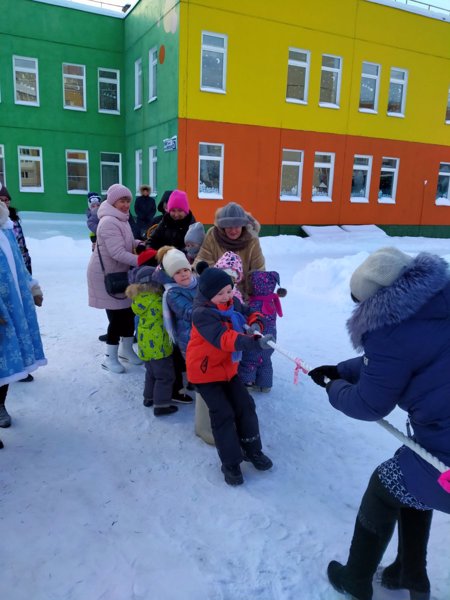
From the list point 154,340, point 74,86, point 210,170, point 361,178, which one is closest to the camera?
point 154,340

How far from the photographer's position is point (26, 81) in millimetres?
16234

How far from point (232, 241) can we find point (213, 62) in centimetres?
1100

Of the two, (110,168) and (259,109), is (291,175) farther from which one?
(110,168)

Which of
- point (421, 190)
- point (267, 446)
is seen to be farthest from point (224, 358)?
point (421, 190)

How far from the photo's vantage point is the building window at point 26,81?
15992 millimetres

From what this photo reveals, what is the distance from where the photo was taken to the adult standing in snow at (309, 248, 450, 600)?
5.20 feet

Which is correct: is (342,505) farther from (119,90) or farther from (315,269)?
(119,90)

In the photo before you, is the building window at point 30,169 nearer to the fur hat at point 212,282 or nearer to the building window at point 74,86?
the building window at point 74,86

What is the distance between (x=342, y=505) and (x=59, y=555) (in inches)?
58.2

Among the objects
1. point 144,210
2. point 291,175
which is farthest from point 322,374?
point 291,175

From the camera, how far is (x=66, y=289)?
7.48 m

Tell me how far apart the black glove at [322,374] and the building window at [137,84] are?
15692 millimetres

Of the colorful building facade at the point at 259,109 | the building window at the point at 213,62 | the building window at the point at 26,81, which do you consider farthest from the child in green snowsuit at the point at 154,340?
the building window at the point at 26,81

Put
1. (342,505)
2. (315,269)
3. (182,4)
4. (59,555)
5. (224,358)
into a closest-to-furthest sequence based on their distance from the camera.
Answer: (59,555), (342,505), (224,358), (315,269), (182,4)
